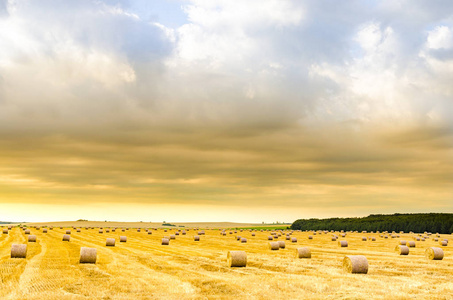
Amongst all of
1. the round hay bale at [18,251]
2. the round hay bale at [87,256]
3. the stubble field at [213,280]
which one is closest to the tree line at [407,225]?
the stubble field at [213,280]

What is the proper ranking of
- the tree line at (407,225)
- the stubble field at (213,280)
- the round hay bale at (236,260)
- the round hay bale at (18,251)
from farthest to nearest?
1. the tree line at (407,225)
2. the round hay bale at (18,251)
3. the round hay bale at (236,260)
4. the stubble field at (213,280)

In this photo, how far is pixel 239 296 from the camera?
54.9ft

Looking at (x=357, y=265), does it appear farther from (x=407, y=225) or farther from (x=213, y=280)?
(x=407, y=225)

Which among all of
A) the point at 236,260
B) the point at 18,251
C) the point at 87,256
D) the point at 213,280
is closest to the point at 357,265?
the point at 236,260

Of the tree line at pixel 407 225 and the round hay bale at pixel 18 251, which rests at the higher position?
the tree line at pixel 407 225

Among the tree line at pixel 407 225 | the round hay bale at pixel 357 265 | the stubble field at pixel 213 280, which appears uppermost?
the tree line at pixel 407 225

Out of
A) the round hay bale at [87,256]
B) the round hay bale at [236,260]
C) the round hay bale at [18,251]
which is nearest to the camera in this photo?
the round hay bale at [236,260]

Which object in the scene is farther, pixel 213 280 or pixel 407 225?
pixel 407 225

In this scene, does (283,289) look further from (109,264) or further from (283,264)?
(109,264)

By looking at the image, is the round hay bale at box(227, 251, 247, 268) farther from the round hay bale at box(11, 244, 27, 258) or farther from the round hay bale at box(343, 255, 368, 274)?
the round hay bale at box(11, 244, 27, 258)

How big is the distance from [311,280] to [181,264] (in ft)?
29.2

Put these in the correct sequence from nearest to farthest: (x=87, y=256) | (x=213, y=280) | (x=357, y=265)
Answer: (x=213, y=280) → (x=357, y=265) → (x=87, y=256)

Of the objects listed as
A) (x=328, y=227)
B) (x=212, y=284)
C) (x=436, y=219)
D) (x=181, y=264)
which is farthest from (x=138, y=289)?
(x=328, y=227)

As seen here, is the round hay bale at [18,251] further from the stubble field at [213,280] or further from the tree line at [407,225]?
the tree line at [407,225]
